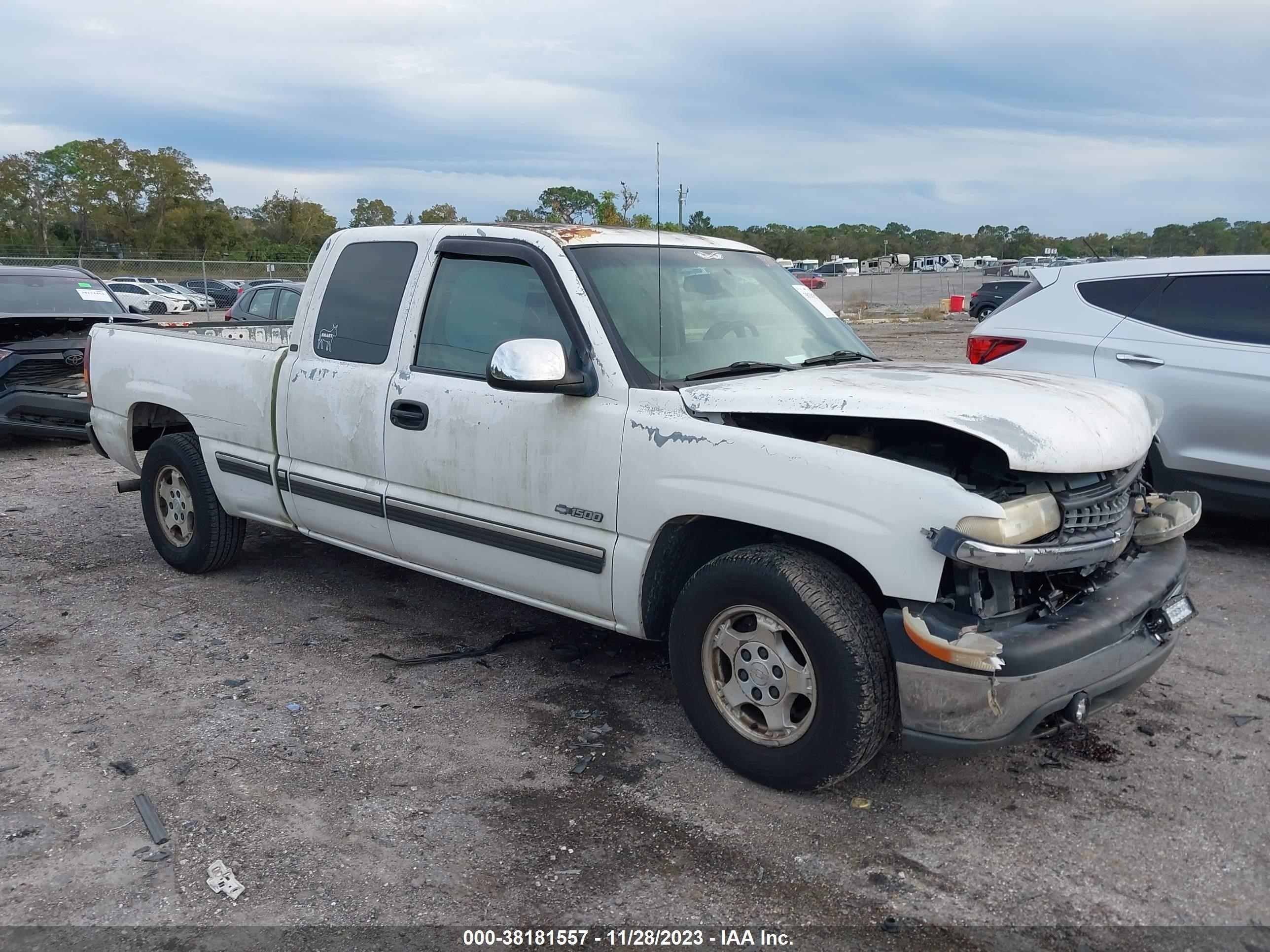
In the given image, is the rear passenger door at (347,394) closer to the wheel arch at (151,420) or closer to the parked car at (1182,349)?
the wheel arch at (151,420)

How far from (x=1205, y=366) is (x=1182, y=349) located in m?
0.17

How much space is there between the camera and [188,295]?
3938 centimetres

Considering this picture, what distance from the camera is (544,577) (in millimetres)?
4148

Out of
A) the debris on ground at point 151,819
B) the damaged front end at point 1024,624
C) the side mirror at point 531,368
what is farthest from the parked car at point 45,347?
the damaged front end at point 1024,624

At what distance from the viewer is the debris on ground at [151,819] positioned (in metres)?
3.29

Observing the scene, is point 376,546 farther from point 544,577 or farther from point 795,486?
point 795,486

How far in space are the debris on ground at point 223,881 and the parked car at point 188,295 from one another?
119 feet

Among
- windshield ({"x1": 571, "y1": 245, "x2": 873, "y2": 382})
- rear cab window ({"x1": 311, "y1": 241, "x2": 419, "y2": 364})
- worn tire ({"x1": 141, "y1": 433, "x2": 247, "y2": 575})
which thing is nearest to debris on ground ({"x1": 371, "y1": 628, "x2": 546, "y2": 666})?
rear cab window ({"x1": 311, "y1": 241, "x2": 419, "y2": 364})

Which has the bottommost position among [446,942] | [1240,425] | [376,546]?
Result: [446,942]

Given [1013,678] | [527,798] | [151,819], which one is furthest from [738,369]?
[151,819]

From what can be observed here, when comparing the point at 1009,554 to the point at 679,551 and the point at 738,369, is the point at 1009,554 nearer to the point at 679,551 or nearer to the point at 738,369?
the point at 679,551

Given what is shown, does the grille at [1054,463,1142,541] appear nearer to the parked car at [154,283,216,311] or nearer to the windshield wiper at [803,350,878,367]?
the windshield wiper at [803,350,878,367]

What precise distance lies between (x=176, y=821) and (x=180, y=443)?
9.61ft

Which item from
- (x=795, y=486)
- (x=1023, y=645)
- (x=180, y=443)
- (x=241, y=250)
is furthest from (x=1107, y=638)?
(x=241, y=250)
